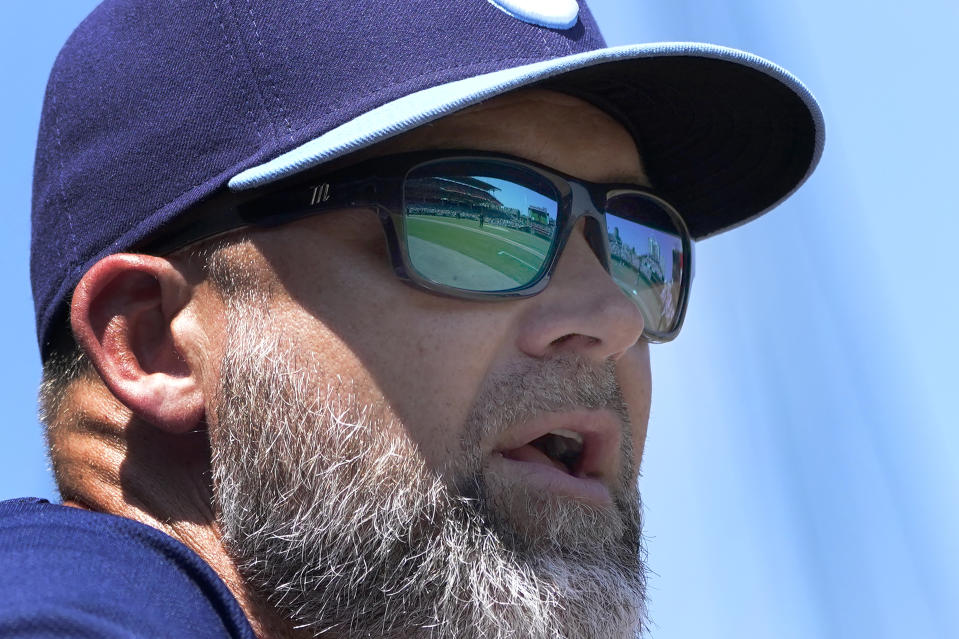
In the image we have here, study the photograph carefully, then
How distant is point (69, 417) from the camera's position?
179cm

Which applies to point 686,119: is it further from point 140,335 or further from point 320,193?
point 140,335

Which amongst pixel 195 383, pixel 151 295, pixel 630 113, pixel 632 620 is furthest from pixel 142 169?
pixel 632 620

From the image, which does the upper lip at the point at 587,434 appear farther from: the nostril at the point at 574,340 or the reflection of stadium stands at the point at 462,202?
the reflection of stadium stands at the point at 462,202

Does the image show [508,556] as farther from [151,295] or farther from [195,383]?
[151,295]

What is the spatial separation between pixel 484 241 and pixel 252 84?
42cm

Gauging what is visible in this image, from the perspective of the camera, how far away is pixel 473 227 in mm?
1660

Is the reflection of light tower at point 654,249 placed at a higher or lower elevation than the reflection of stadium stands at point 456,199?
lower

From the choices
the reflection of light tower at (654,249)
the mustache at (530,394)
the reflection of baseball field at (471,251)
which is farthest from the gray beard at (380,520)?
the reflection of light tower at (654,249)

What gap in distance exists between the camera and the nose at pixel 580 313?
166 cm

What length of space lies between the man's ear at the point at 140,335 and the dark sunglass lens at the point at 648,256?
714 millimetres

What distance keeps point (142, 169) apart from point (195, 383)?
34cm

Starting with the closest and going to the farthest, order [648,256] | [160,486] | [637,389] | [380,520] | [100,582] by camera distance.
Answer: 1. [100,582]
2. [380,520]
3. [160,486]
4. [637,389]
5. [648,256]

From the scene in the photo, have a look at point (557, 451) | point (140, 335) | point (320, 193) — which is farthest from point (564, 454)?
point (140, 335)

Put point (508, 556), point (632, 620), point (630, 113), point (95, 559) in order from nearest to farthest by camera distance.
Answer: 1. point (95, 559)
2. point (508, 556)
3. point (632, 620)
4. point (630, 113)
